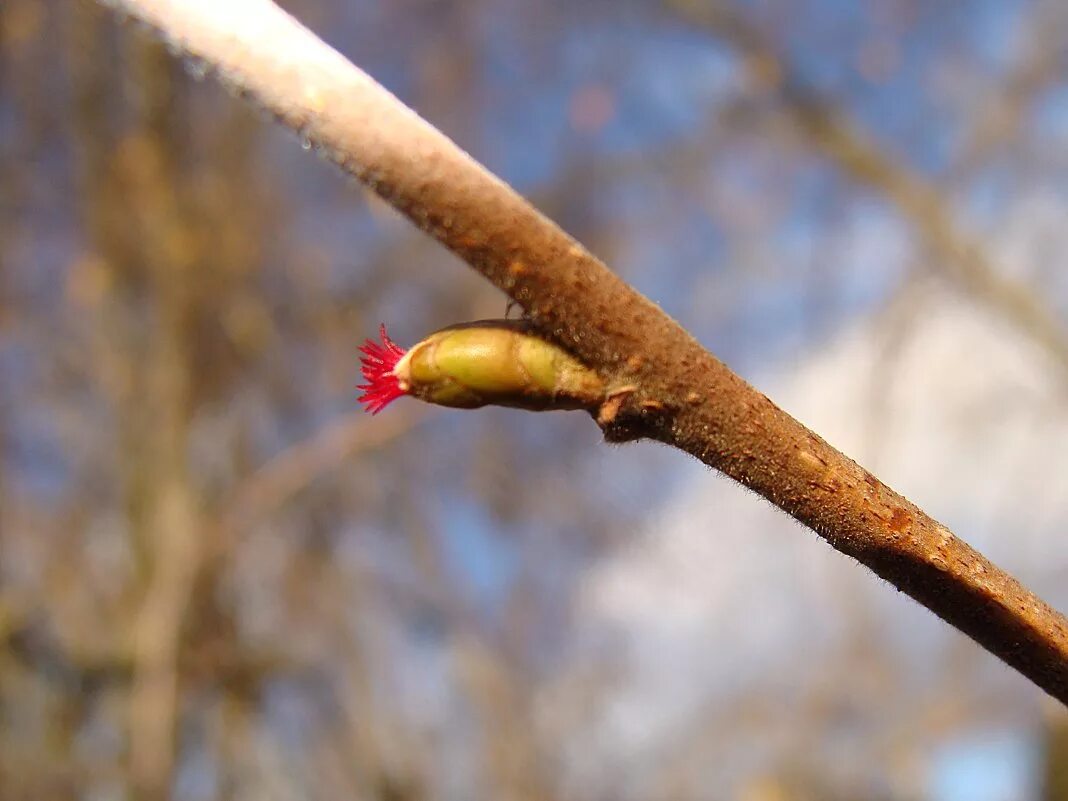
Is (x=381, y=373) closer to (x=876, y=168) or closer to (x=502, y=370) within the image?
(x=502, y=370)

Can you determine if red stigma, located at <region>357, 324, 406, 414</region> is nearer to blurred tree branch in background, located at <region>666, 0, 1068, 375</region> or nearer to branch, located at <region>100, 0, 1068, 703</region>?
branch, located at <region>100, 0, 1068, 703</region>

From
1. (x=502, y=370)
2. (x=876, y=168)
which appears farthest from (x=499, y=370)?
(x=876, y=168)

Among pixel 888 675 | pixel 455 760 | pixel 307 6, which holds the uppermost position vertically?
pixel 307 6

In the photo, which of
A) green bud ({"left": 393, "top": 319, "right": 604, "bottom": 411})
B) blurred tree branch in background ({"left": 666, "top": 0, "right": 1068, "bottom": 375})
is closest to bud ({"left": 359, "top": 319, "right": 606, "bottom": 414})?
green bud ({"left": 393, "top": 319, "right": 604, "bottom": 411})

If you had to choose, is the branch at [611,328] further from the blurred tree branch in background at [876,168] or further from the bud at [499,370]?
the blurred tree branch in background at [876,168]

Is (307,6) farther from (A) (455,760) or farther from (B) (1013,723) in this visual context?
(B) (1013,723)

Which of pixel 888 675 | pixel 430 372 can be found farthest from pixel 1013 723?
pixel 430 372
